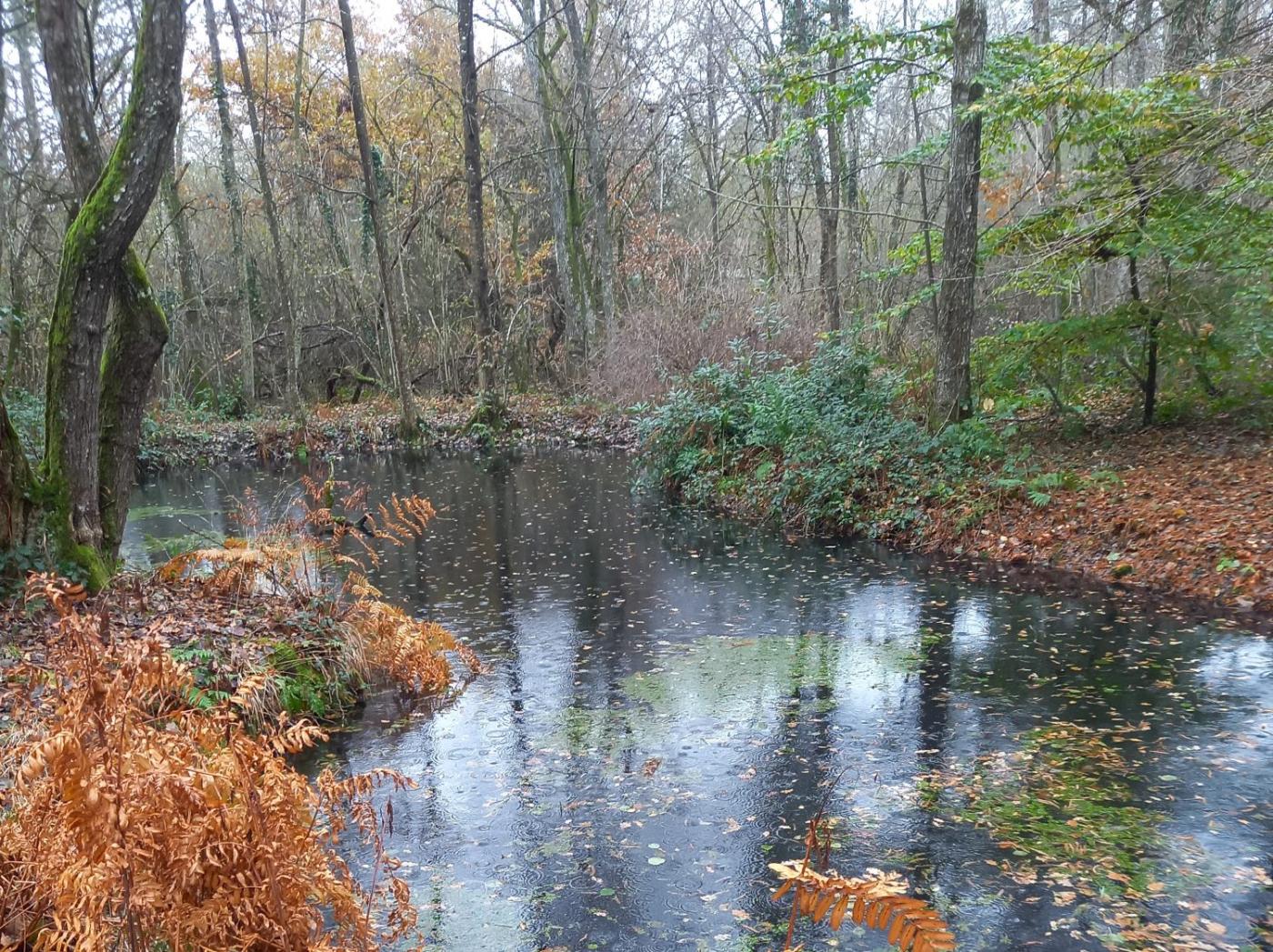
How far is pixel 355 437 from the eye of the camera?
2448 centimetres

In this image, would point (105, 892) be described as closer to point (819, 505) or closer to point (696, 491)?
point (819, 505)

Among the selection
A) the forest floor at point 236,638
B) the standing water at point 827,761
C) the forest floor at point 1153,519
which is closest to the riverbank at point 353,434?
the forest floor at point 1153,519

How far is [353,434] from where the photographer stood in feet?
81.0

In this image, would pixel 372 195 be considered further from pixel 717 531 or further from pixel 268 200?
Result: pixel 717 531

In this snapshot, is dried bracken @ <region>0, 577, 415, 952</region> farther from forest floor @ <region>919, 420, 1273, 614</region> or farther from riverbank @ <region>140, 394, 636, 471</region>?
Answer: riverbank @ <region>140, 394, 636, 471</region>

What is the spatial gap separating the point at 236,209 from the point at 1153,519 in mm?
24906

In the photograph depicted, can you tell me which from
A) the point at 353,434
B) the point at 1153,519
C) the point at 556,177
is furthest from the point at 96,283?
the point at 556,177

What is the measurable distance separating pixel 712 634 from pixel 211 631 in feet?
15.1

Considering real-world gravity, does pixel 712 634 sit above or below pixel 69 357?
below

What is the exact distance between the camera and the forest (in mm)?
3605

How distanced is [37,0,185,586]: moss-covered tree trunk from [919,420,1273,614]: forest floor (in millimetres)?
9423

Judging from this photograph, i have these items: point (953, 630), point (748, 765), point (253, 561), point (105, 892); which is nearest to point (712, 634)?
point (953, 630)

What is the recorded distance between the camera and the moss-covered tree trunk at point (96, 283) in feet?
25.3

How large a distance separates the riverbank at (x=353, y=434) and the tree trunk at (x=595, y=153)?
11.0 ft
